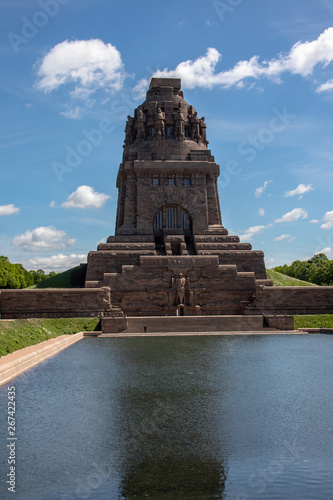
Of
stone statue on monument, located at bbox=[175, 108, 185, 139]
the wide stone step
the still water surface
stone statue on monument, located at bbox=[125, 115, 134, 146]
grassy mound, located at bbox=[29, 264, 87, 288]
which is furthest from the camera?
stone statue on monument, located at bbox=[125, 115, 134, 146]

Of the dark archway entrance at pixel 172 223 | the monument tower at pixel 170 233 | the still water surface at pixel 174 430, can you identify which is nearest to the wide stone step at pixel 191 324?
the monument tower at pixel 170 233

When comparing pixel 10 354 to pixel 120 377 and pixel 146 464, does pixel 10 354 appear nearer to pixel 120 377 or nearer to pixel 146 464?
pixel 120 377

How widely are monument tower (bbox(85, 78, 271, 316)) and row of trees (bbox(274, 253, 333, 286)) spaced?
1044 inches

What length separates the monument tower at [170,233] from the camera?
100ft

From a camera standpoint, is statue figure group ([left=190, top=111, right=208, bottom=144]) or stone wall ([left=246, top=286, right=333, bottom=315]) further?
statue figure group ([left=190, top=111, right=208, bottom=144])

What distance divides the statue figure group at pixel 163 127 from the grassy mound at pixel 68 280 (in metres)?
12.7

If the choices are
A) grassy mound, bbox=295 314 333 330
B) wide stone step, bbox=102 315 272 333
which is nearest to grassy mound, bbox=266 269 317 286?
grassy mound, bbox=295 314 333 330

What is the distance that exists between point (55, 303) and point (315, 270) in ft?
155

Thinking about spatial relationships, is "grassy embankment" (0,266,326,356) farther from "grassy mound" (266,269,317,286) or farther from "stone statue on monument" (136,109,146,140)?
"stone statue on monument" (136,109,146,140)

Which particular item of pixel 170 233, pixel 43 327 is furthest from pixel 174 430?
pixel 170 233

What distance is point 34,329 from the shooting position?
21.3 meters

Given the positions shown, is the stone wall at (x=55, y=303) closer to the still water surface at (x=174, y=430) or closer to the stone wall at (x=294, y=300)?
the stone wall at (x=294, y=300)

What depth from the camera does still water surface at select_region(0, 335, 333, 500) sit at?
19.6 feet

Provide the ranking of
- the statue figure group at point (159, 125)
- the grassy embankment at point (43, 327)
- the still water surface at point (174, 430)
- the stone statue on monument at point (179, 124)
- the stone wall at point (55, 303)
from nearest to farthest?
the still water surface at point (174, 430)
the grassy embankment at point (43, 327)
the stone wall at point (55, 303)
the statue figure group at point (159, 125)
the stone statue on monument at point (179, 124)
